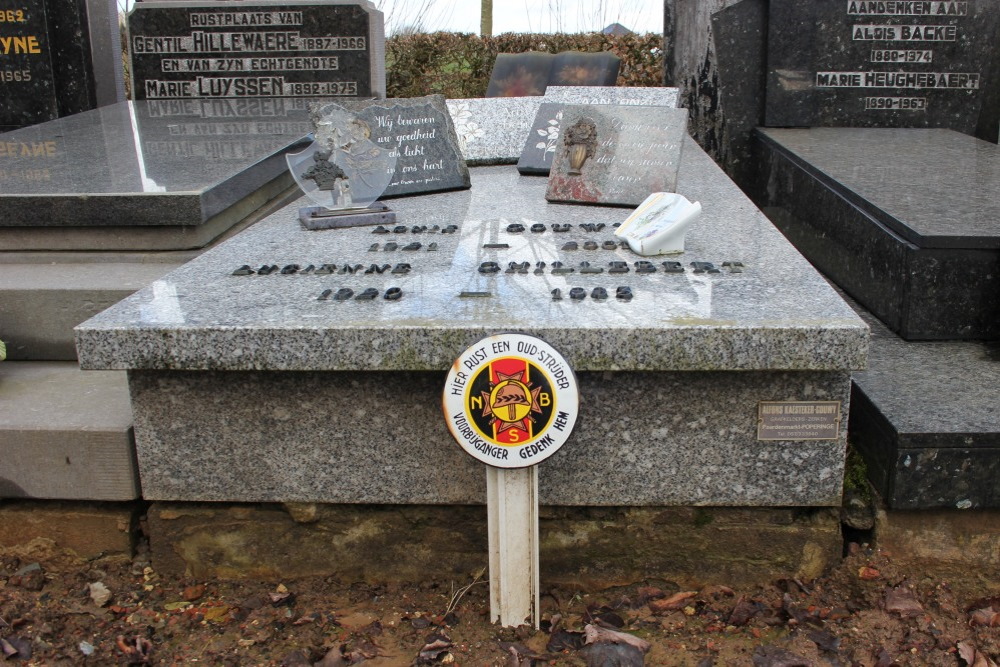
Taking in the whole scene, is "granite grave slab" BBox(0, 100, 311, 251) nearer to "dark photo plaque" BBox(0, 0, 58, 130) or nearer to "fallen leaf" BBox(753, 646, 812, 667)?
"dark photo plaque" BBox(0, 0, 58, 130)

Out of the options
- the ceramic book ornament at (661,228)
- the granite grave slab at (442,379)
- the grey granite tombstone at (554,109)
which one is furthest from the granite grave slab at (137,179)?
the ceramic book ornament at (661,228)

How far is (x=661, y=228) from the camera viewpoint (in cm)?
318

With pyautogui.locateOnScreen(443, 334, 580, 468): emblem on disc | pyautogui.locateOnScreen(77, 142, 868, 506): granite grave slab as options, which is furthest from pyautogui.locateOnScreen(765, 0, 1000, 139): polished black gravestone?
pyautogui.locateOnScreen(443, 334, 580, 468): emblem on disc

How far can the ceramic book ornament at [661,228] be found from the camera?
3.15 metres

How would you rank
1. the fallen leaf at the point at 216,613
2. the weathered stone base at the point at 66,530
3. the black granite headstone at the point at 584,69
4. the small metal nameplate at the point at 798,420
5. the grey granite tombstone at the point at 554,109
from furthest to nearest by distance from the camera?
the black granite headstone at the point at 584,69, the grey granite tombstone at the point at 554,109, the weathered stone base at the point at 66,530, the fallen leaf at the point at 216,613, the small metal nameplate at the point at 798,420

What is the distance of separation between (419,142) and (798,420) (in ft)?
8.48

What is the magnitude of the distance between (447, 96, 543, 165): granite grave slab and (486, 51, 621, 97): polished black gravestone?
2.55m

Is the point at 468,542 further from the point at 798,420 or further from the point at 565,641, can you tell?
the point at 798,420

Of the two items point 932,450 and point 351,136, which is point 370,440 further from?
point 351,136

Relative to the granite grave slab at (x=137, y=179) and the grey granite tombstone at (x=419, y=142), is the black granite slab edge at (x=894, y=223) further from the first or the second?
the granite grave slab at (x=137, y=179)

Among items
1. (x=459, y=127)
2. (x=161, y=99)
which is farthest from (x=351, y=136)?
(x=161, y=99)

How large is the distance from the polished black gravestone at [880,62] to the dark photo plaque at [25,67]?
5.41 metres

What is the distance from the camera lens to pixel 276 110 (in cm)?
696

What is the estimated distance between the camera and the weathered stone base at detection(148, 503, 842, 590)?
2.62 meters
